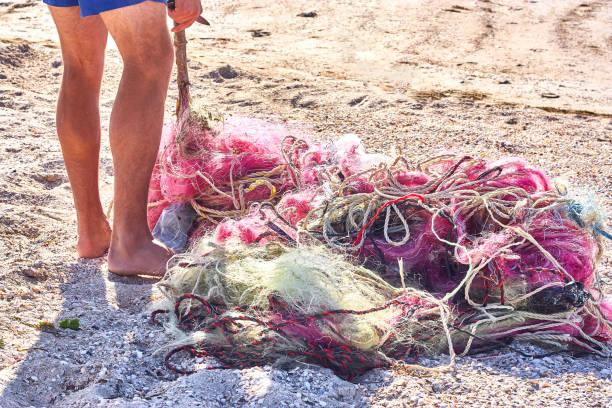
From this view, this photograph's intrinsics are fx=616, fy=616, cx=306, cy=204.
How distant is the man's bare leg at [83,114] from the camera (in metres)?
2.46

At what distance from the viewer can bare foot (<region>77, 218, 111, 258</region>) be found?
2725 mm

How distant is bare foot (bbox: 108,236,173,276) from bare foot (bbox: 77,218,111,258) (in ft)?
0.78

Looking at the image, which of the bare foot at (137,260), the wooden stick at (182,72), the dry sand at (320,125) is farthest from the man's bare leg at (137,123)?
the wooden stick at (182,72)

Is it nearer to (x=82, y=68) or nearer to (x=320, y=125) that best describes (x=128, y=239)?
(x=82, y=68)

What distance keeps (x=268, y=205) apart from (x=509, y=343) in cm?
119

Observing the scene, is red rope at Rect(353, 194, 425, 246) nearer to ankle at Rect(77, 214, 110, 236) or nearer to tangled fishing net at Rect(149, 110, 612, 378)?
tangled fishing net at Rect(149, 110, 612, 378)

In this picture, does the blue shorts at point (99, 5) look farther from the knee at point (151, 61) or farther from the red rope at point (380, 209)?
the red rope at point (380, 209)

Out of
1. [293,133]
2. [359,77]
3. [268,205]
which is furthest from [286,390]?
[359,77]

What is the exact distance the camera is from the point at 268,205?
277 centimetres

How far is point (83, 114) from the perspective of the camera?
2598mm

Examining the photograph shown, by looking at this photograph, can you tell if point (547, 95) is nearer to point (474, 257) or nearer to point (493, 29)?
point (493, 29)

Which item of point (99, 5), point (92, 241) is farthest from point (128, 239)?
point (99, 5)

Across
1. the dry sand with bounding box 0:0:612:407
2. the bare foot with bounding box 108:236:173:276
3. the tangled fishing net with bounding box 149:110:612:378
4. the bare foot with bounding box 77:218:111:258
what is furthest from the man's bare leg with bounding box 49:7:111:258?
the tangled fishing net with bounding box 149:110:612:378

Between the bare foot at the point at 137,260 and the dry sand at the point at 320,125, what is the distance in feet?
0.20
